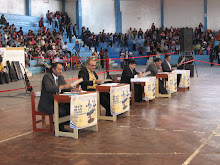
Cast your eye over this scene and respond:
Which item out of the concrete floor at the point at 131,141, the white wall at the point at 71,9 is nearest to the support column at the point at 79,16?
the white wall at the point at 71,9

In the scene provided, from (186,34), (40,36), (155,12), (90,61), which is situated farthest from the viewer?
(155,12)

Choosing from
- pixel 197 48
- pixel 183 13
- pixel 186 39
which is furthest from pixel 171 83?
pixel 183 13

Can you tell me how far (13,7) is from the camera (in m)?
24.2

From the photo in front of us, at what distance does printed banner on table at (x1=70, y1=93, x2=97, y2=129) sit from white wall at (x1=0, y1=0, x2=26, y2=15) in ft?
65.1

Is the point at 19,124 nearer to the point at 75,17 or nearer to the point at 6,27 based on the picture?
the point at 6,27

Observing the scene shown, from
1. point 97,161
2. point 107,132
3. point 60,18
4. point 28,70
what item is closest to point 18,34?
point 28,70

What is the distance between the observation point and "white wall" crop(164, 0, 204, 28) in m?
29.9

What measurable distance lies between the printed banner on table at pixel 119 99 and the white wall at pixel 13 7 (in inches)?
743

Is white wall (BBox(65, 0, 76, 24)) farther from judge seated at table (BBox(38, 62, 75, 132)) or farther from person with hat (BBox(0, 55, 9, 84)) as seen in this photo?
judge seated at table (BBox(38, 62, 75, 132))

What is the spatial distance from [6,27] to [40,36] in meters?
2.64

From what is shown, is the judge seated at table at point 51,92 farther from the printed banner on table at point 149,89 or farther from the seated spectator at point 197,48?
the seated spectator at point 197,48

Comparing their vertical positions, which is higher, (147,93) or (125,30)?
(125,30)

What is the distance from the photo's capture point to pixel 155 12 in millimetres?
31516

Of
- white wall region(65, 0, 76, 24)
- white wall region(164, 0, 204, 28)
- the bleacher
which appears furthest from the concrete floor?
white wall region(164, 0, 204, 28)
